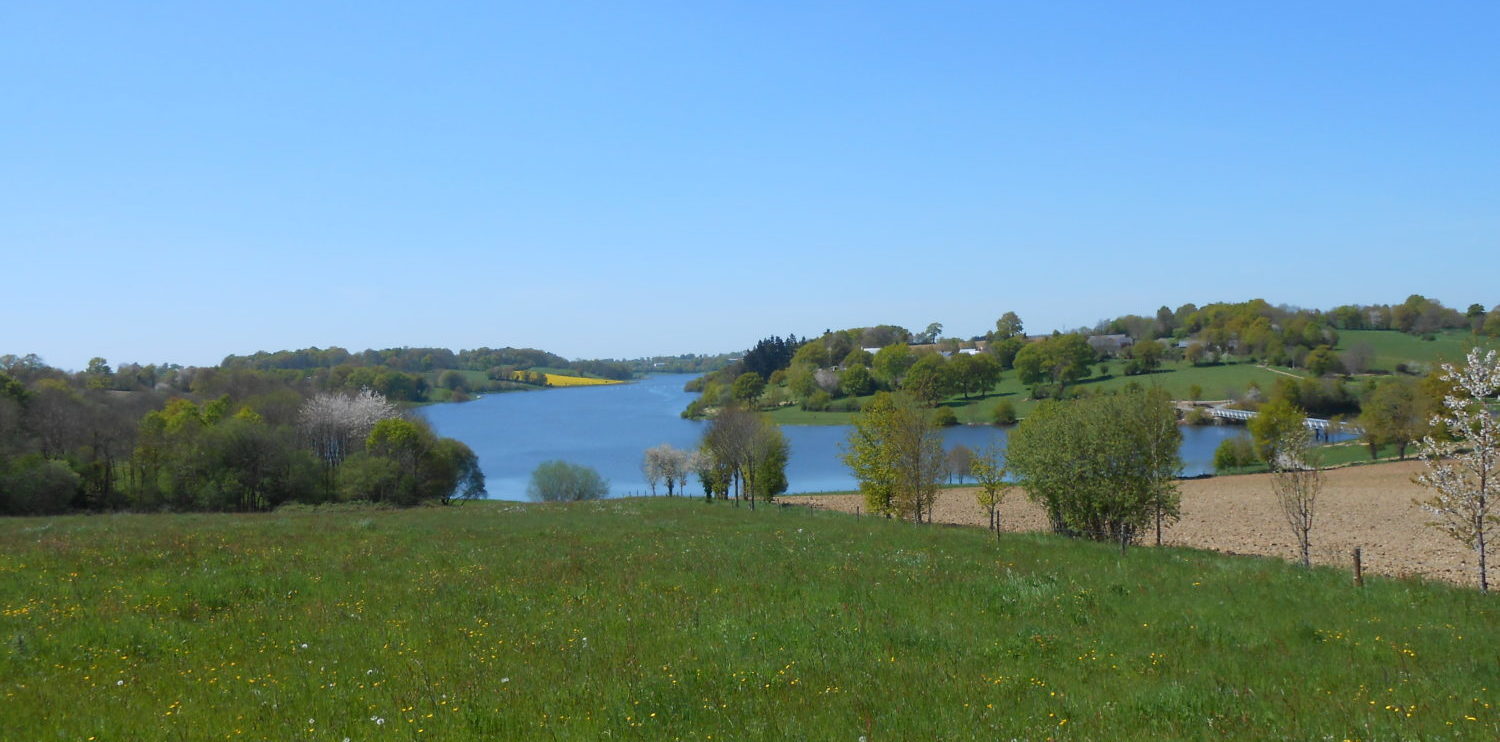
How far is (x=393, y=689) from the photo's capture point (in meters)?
7.31

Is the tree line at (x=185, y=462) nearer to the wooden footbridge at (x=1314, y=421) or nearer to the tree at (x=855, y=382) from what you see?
the wooden footbridge at (x=1314, y=421)

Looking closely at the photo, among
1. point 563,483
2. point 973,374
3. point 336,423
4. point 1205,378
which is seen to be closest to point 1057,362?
point 973,374

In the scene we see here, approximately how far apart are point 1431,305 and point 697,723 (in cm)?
21465

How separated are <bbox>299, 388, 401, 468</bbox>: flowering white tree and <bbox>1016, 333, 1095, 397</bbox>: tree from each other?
115 m

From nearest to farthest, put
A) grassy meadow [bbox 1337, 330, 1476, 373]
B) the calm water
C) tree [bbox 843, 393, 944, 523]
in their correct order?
tree [bbox 843, 393, 944, 523] → the calm water → grassy meadow [bbox 1337, 330, 1476, 373]

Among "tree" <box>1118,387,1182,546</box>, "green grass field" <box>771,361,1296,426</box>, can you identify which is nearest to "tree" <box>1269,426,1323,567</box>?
"tree" <box>1118,387,1182,546</box>

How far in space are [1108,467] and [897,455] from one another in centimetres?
1319

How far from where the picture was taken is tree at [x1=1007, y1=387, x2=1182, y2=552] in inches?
1196

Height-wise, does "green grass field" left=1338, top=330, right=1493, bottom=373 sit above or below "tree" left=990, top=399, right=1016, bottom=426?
above

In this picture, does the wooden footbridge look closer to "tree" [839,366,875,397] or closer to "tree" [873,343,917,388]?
"tree" [873,343,917,388]

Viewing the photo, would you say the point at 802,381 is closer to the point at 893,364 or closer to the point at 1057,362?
the point at 893,364

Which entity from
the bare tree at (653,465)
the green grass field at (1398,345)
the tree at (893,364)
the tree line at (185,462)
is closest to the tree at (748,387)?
the tree at (893,364)

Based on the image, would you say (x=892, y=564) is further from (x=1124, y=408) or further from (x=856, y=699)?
(x=1124, y=408)

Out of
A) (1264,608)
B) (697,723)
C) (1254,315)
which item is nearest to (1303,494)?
(1264,608)
